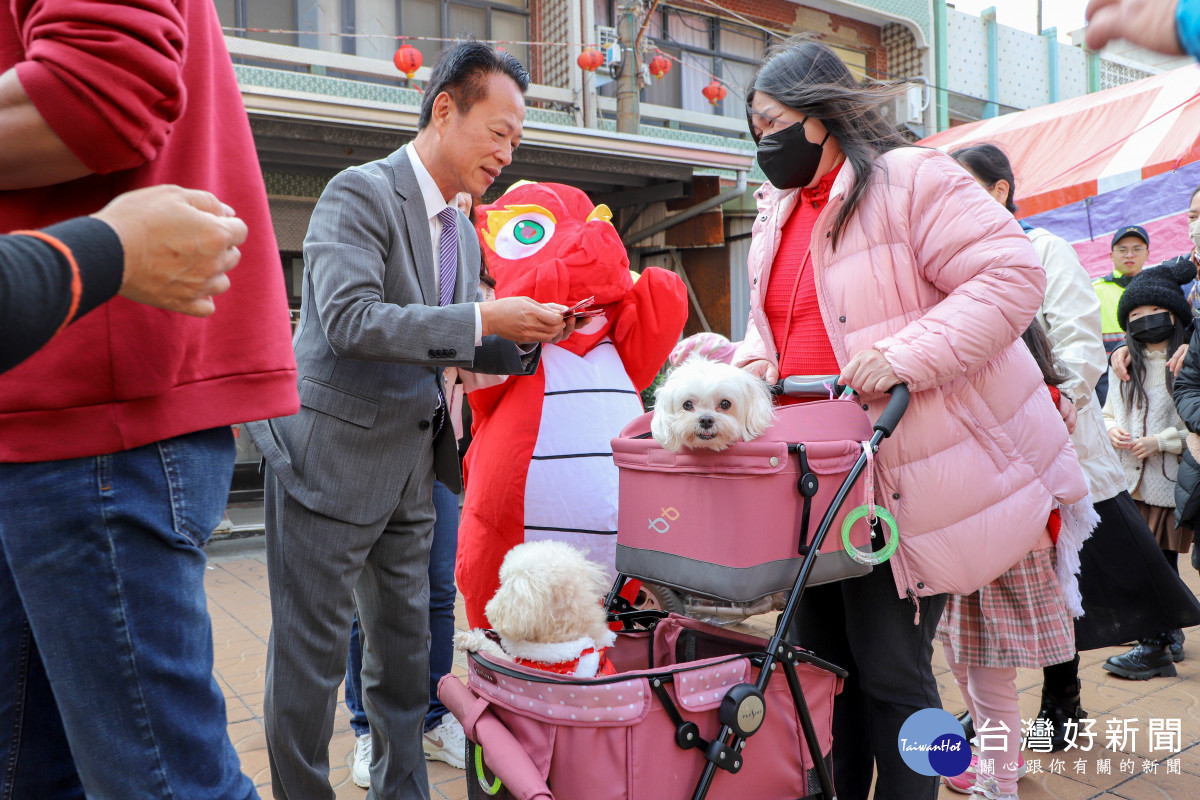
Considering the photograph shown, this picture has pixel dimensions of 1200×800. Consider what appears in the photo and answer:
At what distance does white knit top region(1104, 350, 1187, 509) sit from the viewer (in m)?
4.02

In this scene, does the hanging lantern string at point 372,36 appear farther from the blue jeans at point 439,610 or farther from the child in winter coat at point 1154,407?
the child in winter coat at point 1154,407

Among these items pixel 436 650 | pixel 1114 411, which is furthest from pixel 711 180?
pixel 436 650

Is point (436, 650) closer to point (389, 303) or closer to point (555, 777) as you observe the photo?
point (555, 777)

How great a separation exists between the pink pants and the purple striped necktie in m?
2.07

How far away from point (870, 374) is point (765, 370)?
470mm

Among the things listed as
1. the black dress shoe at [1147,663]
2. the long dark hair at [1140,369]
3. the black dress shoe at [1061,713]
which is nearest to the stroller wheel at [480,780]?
the black dress shoe at [1061,713]

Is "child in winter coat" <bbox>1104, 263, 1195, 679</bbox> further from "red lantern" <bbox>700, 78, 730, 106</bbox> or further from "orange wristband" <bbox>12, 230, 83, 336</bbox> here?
"red lantern" <bbox>700, 78, 730, 106</bbox>

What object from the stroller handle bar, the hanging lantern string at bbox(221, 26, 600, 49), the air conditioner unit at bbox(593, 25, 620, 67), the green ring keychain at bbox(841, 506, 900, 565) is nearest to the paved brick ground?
the green ring keychain at bbox(841, 506, 900, 565)

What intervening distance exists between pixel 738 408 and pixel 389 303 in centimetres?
92

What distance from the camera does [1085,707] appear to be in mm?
3414

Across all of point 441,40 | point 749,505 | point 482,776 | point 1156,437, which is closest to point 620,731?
point 482,776

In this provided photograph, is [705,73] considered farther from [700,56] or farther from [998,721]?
[998,721]

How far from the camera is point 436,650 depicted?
3.01 m

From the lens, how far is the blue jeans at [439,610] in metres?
3.00
